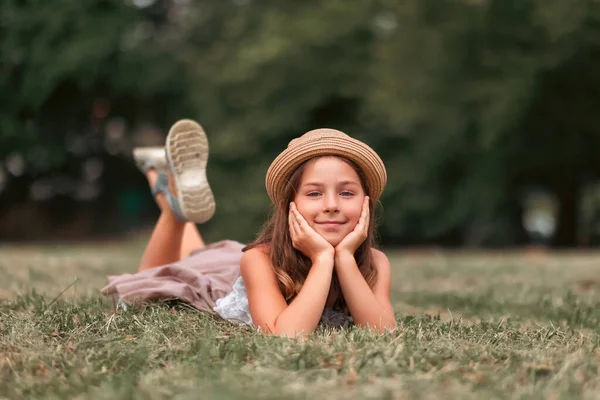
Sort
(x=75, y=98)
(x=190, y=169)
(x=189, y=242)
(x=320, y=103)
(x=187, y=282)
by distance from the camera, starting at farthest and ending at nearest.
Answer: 1. (x=75, y=98)
2. (x=320, y=103)
3. (x=189, y=242)
4. (x=190, y=169)
5. (x=187, y=282)

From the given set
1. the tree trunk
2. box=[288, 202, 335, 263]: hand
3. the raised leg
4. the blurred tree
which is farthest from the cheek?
the blurred tree

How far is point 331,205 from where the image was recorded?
295 cm

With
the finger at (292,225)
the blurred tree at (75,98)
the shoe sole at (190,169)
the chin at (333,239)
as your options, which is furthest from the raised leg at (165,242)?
the blurred tree at (75,98)

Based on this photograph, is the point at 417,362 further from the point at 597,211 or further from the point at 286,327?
the point at 597,211

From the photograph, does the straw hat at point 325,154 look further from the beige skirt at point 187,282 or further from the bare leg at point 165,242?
the bare leg at point 165,242

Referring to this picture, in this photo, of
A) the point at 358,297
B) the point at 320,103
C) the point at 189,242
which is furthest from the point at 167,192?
the point at 320,103

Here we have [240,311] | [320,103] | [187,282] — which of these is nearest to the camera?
[240,311]

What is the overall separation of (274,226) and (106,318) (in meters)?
0.79

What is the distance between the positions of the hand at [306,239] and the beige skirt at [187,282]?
0.64m

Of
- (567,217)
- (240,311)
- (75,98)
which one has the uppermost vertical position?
(75,98)

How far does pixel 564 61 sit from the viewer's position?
14.3 meters

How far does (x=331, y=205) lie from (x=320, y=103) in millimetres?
16043

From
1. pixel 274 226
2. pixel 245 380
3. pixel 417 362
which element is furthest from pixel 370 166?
pixel 245 380

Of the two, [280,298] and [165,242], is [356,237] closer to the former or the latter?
[280,298]
